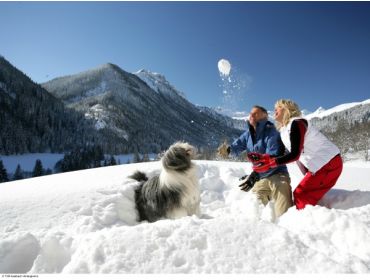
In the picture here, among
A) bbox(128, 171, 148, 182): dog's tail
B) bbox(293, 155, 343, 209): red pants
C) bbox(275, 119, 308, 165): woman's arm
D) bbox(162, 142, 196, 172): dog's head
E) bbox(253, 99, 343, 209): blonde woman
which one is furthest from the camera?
bbox(128, 171, 148, 182): dog's tail

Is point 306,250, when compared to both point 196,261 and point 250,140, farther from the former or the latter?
point 250,140

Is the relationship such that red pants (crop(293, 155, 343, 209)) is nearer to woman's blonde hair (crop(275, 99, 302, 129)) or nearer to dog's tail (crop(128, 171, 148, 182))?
woman's blonde hair (crop(275, 99, 302, 129))

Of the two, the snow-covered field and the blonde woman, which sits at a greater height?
the blonde woman

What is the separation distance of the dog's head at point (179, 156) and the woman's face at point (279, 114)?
1475 millimetres

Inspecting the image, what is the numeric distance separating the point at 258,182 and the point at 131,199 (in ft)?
8.26

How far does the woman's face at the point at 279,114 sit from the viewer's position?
4785 mm

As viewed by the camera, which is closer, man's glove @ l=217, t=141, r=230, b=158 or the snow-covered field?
the snow-covered field

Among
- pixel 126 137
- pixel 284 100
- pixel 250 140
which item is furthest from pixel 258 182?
pixel 126 137

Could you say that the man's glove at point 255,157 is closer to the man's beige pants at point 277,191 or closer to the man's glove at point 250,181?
the man's glove at point 250,181

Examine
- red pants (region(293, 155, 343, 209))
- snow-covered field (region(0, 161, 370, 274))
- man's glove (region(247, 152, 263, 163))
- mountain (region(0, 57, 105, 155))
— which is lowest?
snow-covered field (region(0, 161, 370, 274))

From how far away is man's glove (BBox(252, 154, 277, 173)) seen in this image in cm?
465

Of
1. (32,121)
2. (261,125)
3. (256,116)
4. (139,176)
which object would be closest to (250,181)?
(261,125)

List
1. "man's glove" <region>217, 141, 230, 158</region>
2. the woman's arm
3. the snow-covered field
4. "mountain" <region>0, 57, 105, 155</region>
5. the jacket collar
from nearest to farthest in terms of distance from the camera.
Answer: the snow-covered field → the woman's arm → the jacket collar → "man's glove" <region>217, 141, 230, 158</region> → "mountain" <region>0, 57, 105, 155</region>

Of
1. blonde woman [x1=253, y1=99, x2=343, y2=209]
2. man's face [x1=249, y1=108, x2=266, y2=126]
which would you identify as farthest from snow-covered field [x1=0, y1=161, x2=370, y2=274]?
man's face [x1=249, y1=108, x2=266, y2=126]
